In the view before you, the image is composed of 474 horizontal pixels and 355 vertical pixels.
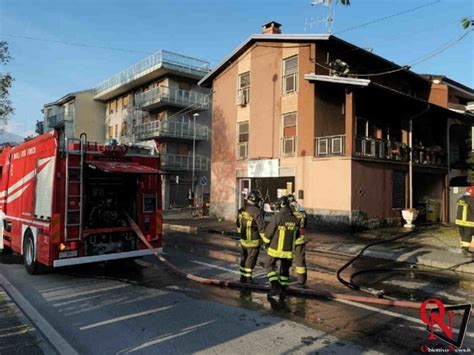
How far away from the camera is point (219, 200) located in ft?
81.9

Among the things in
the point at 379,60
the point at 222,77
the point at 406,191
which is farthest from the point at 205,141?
the point at 406,191

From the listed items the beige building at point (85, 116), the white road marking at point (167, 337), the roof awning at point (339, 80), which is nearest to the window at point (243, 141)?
the roof awning at point (339, 80)

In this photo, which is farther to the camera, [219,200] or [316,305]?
[219,200]

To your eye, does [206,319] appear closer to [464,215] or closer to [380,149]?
[464,215]

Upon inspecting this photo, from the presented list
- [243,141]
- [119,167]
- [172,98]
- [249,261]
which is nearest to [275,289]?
[249,261]

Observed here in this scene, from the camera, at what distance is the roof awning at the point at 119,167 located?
823cm

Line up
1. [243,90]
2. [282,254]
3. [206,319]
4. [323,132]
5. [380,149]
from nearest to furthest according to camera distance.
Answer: [206,319] → [282,254] → [380,149] → [323,132] → [243,90]

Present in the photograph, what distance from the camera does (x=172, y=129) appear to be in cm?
3819

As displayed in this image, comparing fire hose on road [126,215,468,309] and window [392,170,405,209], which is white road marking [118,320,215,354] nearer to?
fire hose on road [126,215,468,309]

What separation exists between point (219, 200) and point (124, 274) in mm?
15933

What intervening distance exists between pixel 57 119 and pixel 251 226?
54621 millimetres

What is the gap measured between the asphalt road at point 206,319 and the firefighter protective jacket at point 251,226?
3.06 ft

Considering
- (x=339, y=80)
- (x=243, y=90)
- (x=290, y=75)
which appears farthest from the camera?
(x=243, y=90)

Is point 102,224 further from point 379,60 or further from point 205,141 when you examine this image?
point 205,141
